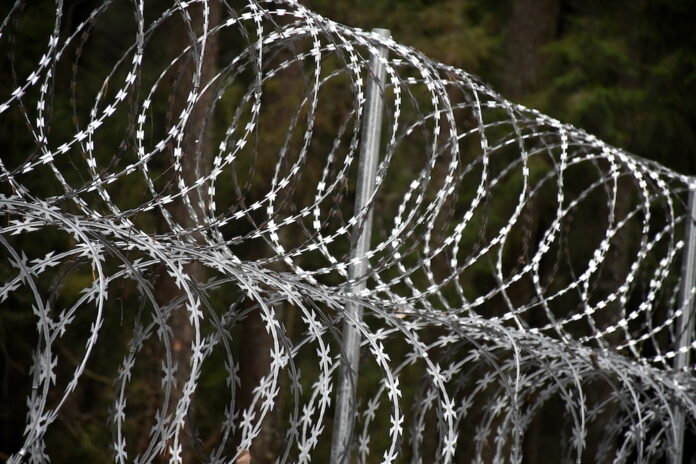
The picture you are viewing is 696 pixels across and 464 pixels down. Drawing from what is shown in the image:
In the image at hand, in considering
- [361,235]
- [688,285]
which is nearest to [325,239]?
[361,235]

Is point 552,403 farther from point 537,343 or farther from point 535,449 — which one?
point 537,343

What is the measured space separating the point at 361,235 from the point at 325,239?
2.02ft

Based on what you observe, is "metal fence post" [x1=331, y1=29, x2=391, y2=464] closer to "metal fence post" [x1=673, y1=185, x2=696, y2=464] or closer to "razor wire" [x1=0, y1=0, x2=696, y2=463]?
"razor wire" [x1=0, y1=0, x2=696, y2=463]

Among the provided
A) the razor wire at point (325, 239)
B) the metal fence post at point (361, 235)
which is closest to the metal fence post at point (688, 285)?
the razor wire at point (325, 239)

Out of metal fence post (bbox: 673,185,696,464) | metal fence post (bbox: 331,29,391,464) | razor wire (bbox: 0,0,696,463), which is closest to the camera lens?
razor wire (bbox: 0,0,696,463)

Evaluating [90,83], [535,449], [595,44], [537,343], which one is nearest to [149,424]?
[537,343]

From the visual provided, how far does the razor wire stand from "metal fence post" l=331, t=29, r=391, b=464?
0.07m

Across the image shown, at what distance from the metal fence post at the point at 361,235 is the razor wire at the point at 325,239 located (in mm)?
73

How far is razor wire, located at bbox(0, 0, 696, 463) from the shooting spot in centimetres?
445

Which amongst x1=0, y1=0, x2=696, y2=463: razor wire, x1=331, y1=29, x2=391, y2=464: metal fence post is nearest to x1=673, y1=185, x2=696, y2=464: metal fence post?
x1=0, y1=0, x2=696, y2=463: razor wire

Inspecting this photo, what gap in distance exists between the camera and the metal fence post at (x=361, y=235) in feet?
17.5

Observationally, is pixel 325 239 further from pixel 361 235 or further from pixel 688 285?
pixel 688 285

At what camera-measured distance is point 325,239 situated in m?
4.93

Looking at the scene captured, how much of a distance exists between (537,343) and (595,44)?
9119 mm
